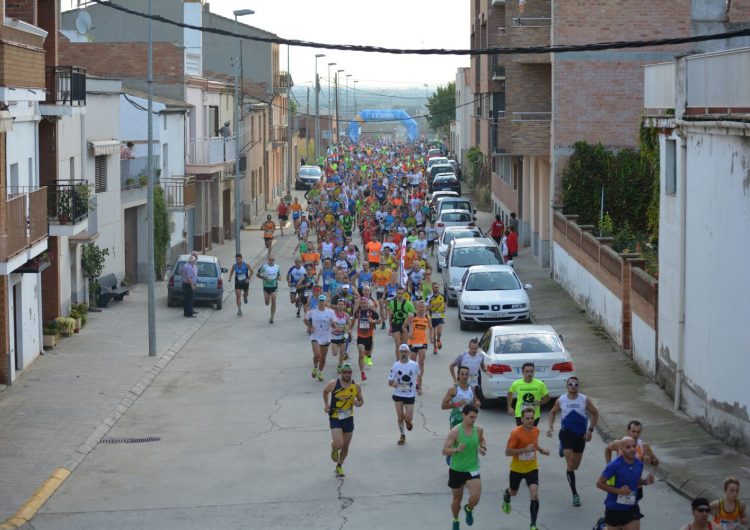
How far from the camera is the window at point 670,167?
66.9 feet

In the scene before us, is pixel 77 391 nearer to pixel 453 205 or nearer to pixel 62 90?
pixel 62 90

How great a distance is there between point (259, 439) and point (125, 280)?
18.5 m

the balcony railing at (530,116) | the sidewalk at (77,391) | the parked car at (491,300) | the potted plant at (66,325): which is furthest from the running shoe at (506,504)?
the balcony railing at (530,116)

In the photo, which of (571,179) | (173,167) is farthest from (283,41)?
(173,167)

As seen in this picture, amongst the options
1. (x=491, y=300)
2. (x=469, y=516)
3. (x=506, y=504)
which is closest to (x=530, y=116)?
(x=491, y=300)

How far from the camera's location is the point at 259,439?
18.5 meters

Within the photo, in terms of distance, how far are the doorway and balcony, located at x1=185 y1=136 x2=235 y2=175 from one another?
727 cm

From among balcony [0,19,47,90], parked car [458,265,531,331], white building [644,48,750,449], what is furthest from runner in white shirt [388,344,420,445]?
parked car [458,265,531,331]

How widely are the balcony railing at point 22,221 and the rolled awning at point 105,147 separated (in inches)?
332

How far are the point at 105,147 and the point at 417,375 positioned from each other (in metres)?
16.9

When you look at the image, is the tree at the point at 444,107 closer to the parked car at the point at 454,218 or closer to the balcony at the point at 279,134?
the balcony at the point at 279,134

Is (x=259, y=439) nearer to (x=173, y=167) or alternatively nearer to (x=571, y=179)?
(x=571, y=179)

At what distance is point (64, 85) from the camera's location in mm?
26547

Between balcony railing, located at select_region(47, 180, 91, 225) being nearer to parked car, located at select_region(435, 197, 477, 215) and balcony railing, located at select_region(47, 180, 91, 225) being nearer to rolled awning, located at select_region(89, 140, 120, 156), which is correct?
rolled awning, located at select_region(89, 140, 120, 156)
